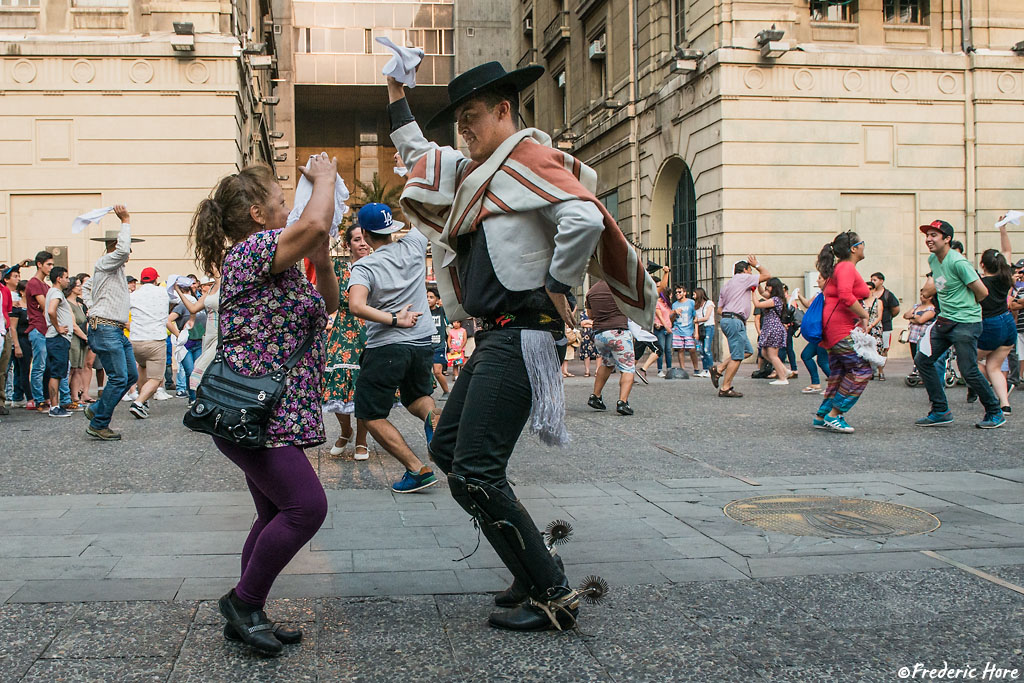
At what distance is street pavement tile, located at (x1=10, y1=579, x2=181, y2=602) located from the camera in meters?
3.74

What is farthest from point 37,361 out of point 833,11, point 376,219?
point 833,11

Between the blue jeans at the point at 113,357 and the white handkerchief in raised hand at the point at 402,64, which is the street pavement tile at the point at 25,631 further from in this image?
the blue jeans at the point at 113,357

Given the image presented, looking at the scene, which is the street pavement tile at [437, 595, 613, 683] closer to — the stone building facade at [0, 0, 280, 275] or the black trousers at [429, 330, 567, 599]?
the black trousers at [429, 330, 567, 599]

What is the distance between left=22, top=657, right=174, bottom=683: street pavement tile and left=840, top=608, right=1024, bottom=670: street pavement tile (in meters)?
2.27

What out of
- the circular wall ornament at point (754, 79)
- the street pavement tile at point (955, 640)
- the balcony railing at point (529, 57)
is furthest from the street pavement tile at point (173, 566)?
the balcony railing at point (529, 57)

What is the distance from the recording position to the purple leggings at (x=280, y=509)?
3205mm

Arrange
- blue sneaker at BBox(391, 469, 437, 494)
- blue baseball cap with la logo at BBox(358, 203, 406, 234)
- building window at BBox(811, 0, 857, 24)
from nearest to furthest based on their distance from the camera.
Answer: blue sneaker at BBox(391, 469, 437, 494) < blue baseball cap with la logo at BBox(358, 203, 406, 234) < building window at BBox(811, 0, 857, 24)

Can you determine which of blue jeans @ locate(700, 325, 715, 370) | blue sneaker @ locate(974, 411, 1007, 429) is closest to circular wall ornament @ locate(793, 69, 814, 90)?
blue jeans @ locate(700, 325, 715, 370)

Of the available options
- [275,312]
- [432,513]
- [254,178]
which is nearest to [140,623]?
[275,312]

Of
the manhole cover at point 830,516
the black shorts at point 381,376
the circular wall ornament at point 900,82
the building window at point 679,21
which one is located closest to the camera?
the manhole cover at point 830,516

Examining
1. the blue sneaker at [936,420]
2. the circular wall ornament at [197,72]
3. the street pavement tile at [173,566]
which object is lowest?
the blue sneaker at [936,420]

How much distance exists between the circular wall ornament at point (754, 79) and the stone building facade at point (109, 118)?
1049 centimetres

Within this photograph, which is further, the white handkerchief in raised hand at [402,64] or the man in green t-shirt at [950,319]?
the man in green t-shirt at [950,319]

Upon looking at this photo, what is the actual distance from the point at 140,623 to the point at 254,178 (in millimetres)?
1650
